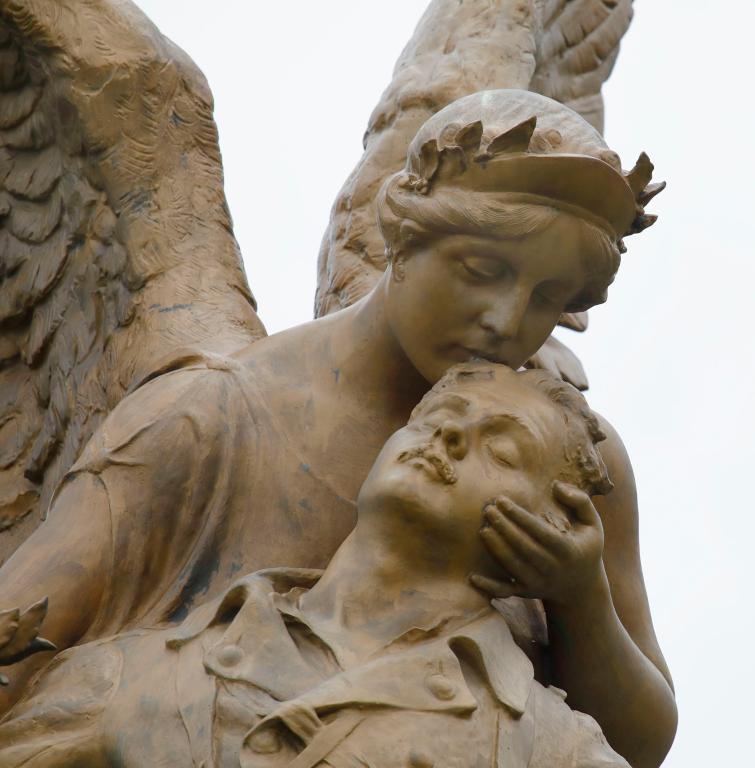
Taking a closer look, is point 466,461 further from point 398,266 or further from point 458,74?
point 458,74

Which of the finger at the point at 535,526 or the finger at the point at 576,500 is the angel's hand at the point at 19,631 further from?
the finger at the point at 576,500

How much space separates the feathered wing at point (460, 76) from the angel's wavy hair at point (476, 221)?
4.40 feet

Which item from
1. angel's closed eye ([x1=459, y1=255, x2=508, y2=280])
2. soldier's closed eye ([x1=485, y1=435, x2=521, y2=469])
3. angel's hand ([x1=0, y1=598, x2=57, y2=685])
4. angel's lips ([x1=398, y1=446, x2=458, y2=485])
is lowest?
angel's hand ([x1=0, y1=598, x2=57, y2=685])

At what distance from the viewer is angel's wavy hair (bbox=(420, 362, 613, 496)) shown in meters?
6.08

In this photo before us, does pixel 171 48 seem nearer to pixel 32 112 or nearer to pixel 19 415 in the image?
pixel 32 112

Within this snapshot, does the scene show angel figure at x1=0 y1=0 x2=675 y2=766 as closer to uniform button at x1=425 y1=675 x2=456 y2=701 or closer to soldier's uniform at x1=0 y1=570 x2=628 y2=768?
soldier's uniform at x1=0 y1=570 x2=628 y2=768

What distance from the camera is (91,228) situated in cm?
750

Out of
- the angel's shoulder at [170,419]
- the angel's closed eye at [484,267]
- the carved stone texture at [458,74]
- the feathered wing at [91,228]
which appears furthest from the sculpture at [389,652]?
the carved stone texture at [458,74]

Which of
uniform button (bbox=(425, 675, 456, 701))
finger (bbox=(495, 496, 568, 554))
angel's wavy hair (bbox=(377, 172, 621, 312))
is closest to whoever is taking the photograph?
uniform button (bbox=(425, 675, 456, 701))

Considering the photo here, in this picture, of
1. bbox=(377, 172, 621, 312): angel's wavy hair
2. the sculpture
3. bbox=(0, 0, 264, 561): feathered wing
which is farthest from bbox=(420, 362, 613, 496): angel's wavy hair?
bbox=(0, 0, 264, 561): feathered wing

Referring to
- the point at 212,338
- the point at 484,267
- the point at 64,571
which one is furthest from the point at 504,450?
the point at 212,338

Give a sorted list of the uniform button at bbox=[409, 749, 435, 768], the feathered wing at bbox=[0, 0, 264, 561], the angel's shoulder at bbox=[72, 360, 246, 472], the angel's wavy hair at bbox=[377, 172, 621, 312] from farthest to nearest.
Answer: the feathered wing at bbox=[0, 0, 264, 561] → the angel's shoulder at bbox=[72, 360, 246, 472] → the angel's wavy hair at bbox=[377, 172, 621, 312] → the uniform button at bbox=[409, 749, 435, 768]

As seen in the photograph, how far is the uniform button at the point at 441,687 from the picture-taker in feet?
18.6

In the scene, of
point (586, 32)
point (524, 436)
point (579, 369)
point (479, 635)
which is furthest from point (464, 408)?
point (586, 32)
